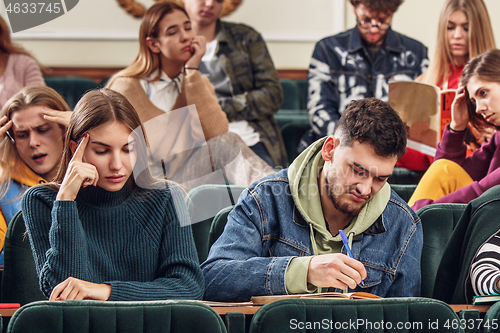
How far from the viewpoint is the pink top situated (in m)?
2.15

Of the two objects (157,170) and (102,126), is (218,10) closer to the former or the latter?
(157,170)

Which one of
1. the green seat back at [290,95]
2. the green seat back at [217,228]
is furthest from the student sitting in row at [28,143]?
the green seat back at [290,95]

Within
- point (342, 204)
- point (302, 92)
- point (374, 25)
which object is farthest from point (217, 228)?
point (302, 92)

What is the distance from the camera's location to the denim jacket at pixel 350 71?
223cm

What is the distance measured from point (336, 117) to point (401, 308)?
55.0 inches

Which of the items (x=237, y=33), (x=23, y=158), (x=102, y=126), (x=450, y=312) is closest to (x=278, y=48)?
(x=237, y=33)

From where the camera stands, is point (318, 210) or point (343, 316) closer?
point (343, 316)

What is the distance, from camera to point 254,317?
83 cm

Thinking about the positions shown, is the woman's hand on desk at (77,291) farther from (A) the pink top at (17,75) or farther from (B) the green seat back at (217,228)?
(A) the pink top at (17,75)

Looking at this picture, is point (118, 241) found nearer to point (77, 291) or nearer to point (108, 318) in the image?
point (77, 291)

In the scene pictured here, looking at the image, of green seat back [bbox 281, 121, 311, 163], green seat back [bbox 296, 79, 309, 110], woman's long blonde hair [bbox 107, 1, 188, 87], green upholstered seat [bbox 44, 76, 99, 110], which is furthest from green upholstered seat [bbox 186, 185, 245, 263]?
green seat back [bbox 296, 79, 309, 110]

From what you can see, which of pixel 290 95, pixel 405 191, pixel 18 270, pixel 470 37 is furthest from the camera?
pixel 290 95

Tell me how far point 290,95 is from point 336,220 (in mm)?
1771

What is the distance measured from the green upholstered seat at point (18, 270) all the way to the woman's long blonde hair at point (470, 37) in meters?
1.50
